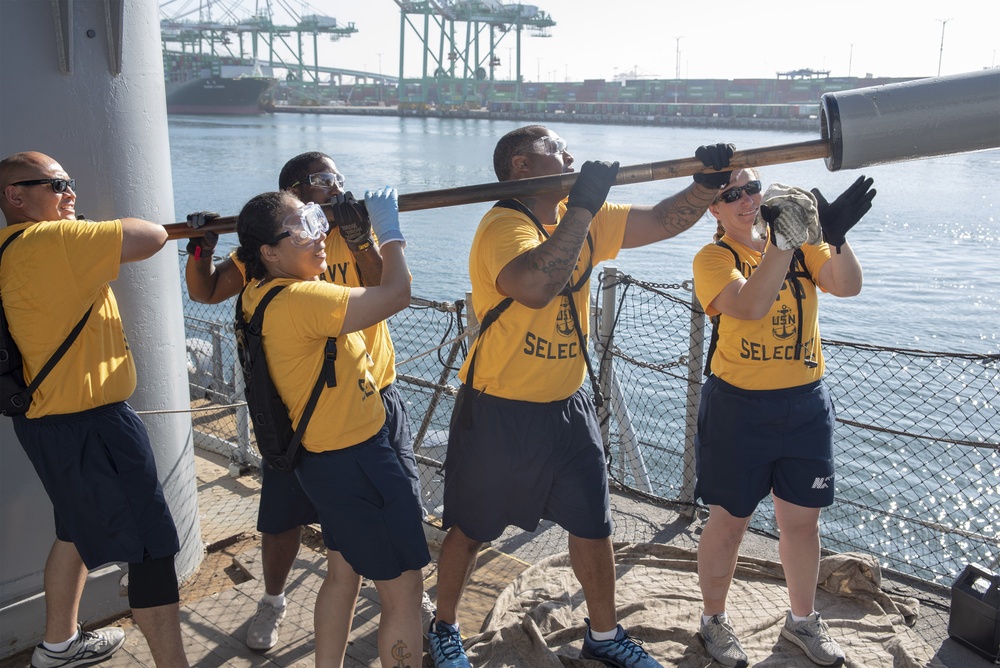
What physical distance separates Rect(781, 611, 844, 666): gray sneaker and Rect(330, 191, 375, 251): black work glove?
2022 millimetres

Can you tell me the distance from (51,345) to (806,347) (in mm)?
2389

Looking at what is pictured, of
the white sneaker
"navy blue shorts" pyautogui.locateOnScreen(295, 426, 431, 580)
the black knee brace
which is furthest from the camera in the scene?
the white sneaker

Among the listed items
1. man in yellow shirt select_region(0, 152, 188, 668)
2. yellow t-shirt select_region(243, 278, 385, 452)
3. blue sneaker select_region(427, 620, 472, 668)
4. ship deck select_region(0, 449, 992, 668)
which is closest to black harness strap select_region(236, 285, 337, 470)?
yellow t-shirt select_region(243, 278, 385, 452)

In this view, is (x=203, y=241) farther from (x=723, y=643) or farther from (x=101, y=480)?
(x=723, y=643)

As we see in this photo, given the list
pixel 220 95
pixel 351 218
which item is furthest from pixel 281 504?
pixel 220 95

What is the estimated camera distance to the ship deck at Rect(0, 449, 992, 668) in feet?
10.6

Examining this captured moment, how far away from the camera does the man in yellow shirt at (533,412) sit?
2850 mm

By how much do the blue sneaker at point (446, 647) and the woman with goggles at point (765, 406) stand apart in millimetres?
895

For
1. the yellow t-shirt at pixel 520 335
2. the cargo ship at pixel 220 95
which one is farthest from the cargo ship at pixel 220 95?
the yellow t-shirt at pixel 520 335

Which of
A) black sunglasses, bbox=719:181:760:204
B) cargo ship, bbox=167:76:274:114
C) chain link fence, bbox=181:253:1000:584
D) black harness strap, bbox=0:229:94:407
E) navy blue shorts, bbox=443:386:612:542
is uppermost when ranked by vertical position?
cargo ship, bbox=167:76:274:114

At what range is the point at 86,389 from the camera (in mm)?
2695

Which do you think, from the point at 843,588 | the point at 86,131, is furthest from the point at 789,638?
the point at 86,131

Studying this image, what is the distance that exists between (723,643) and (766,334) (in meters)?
1.11

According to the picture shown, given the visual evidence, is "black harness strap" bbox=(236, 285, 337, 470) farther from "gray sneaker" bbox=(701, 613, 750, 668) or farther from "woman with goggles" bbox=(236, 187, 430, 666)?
"gray sneaker" bbox=(701, 613, 750, 668)
